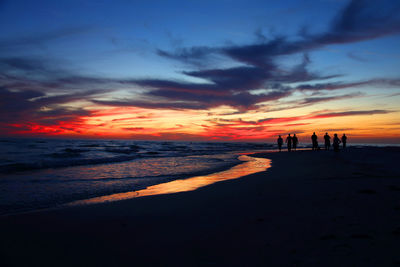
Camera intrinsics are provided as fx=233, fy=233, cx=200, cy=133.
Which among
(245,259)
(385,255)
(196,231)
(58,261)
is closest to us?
(385,255)

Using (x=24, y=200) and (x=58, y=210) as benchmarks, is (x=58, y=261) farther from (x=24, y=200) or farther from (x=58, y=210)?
(x=24, y=200)

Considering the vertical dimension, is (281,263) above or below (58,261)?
above

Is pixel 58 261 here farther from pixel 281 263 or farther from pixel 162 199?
pixel 162 199

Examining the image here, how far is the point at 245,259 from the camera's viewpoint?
3.14m

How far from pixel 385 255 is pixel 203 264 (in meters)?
2.31

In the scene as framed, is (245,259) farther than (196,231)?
No

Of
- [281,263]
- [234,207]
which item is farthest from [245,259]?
[234,207]

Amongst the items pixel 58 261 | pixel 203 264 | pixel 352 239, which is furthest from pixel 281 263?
pixel 58 261

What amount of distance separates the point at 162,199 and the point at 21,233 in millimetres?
3406

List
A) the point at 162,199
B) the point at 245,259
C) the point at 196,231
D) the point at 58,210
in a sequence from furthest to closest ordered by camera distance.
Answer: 1. the point at 162,199
2. the point at 58,210
3. the point at 196,231
4. the point at 245,259

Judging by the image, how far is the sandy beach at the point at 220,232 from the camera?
10.4 feet

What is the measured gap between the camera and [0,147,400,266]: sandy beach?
3.18 metres

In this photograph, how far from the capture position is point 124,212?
569 centimetres

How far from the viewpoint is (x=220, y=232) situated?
13.5ft
